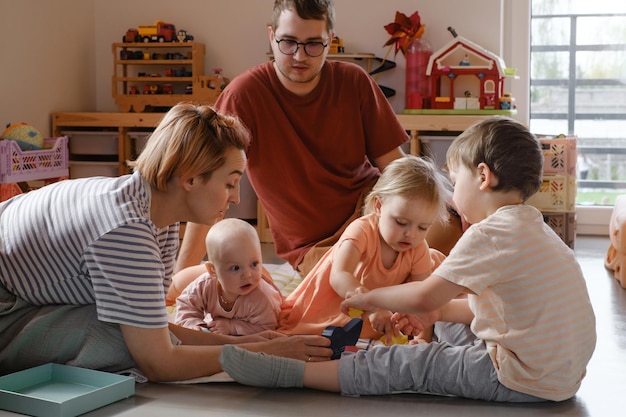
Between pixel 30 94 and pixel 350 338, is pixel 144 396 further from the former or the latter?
pixel 30 94

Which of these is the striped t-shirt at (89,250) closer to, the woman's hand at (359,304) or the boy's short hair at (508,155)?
the woman's hand at (359,304)

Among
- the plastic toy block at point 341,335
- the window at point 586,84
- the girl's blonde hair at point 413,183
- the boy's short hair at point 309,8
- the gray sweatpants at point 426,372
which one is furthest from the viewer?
the window at point 586,84

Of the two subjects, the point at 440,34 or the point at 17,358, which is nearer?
the point at 17,358

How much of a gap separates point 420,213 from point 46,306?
2.71ft

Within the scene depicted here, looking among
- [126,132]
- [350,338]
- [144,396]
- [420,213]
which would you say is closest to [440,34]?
[126,132]

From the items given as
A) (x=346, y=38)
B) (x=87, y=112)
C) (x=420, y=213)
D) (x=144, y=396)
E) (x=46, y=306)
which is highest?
(x=346, y=38)

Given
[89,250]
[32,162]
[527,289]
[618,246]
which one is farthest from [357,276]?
[32,162]

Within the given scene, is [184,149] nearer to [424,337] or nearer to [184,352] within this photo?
Result: [184,352]

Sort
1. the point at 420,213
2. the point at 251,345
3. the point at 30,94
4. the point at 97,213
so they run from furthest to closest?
the point at 30,94 < the point at 420,213 < the point at 251,345 < the point at 97,213

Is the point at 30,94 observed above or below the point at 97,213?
above

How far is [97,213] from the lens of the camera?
157cm

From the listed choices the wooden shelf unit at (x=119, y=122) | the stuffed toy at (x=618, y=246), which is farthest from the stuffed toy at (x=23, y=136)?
the stuffed toy at (x=618, y=246)

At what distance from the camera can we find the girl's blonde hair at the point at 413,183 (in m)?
1.90

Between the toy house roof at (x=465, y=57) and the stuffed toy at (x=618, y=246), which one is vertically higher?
the toy house roof at (x=465, y=57)
